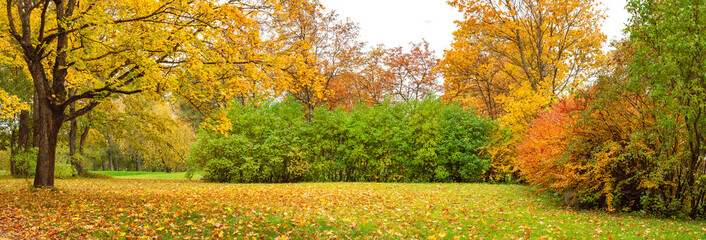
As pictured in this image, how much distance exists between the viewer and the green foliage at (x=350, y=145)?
56.9 ft

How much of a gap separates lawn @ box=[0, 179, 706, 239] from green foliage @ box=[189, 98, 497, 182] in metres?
7.82

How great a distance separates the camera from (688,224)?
25.0 ft

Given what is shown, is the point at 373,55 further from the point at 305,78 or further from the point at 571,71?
the point at 305,78

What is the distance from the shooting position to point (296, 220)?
689 cm

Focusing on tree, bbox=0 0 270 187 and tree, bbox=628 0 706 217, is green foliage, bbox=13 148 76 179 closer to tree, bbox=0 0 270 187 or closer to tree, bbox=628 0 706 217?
tree, bbox=0 0 270 187

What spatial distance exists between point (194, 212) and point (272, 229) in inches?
62.8

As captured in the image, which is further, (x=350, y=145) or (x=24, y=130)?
(x=24, y=130)

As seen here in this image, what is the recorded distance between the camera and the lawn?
6051 mm

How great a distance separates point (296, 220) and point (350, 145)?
36.9 ft

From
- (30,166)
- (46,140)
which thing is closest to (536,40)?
(46,140)

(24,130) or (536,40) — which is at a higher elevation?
(536,40)

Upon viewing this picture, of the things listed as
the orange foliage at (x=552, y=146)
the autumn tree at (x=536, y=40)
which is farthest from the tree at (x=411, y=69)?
the orange foliage at (x=552, y=146)

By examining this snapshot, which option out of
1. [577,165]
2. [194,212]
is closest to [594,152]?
[577,165]

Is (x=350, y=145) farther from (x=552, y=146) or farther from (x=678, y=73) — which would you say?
(x=678, y=73)
